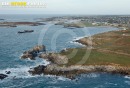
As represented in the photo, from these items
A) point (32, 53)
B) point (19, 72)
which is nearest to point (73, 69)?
point (19, 72)

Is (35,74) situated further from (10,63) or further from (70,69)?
(10,63)

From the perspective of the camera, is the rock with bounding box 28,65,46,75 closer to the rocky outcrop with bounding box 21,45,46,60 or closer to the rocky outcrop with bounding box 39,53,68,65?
the rocky outcrop with bounding box 39,53,68,65

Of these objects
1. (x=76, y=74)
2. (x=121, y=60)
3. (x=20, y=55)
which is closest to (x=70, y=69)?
(x=76, y=74)

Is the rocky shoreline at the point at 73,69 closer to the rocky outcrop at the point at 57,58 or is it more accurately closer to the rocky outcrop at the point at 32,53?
the rocky outcrop at the point at 57,58

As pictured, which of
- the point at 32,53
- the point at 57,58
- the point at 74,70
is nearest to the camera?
the point at 74,70

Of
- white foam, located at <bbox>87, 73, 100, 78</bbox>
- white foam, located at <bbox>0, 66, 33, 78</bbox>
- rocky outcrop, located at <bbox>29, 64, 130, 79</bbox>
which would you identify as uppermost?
rocky outcrop, located at <bbox>29, 64, 130, 79</bbox>

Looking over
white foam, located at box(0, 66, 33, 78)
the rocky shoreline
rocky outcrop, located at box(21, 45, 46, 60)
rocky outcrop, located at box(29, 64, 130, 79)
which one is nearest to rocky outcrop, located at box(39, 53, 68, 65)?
the rocky shoreline

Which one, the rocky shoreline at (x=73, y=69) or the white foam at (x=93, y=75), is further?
the rocky shoreline at (x=73, y=69)

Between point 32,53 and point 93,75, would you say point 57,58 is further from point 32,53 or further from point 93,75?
point 32,53

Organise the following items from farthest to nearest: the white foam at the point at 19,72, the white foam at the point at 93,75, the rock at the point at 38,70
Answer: the rock at the point at 38,70 → the white foam at the point at 19,72 → the white foam at the point at 93,75

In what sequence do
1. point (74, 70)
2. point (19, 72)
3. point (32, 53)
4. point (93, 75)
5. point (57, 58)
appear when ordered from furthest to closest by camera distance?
point (32, 53) → point (57, 58) → point (19, 72) → point (74, 70) → point (93, 75)

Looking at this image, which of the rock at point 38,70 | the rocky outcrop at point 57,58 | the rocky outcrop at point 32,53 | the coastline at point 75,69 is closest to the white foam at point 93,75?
the coastline at point 75,69
